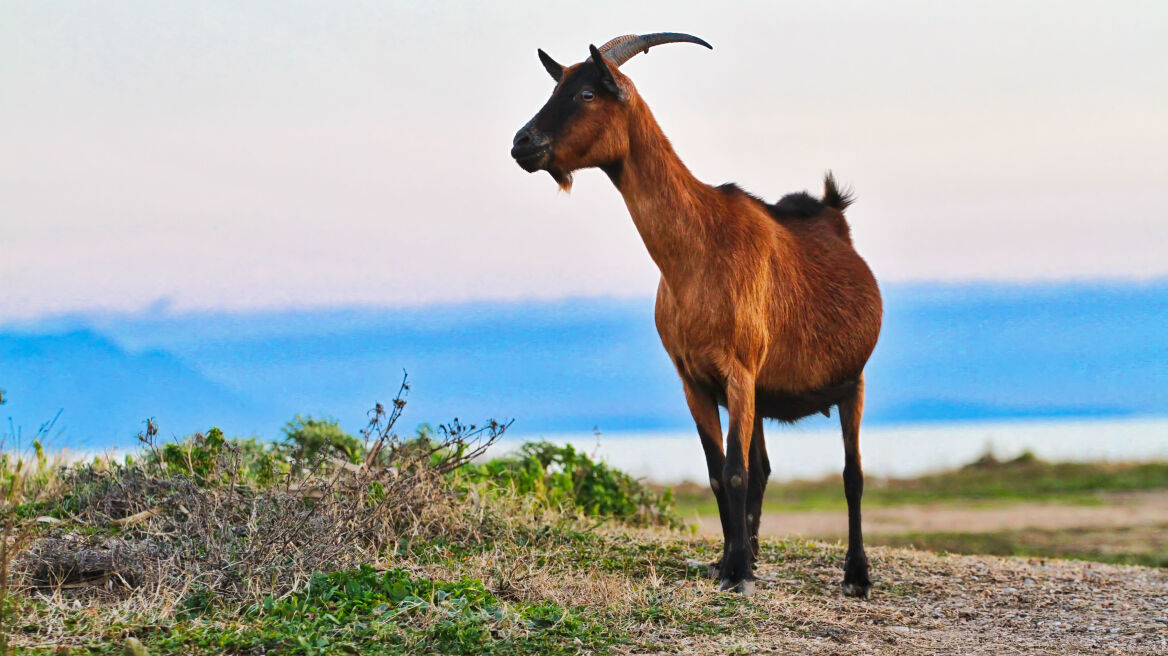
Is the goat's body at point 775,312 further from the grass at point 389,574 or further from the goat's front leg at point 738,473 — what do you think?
the grass at point 389,574

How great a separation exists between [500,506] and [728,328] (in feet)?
9.27

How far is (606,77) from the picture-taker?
7.36 m

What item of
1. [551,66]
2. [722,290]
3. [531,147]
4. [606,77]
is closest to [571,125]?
[531,147]

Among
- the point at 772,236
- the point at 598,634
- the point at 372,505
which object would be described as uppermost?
the point at 772,236

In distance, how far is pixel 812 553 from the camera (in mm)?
9273

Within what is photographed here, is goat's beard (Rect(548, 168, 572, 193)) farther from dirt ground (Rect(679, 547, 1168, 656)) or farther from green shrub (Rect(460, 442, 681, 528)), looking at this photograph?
green shrub (Rect(460, 442, 681, 528))

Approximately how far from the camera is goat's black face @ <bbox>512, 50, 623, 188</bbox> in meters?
7.23

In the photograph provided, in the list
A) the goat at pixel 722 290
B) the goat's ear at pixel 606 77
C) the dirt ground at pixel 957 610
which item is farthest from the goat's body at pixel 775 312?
the dirt ground at pixel 957 610

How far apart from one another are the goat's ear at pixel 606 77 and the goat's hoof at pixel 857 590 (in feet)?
13.0

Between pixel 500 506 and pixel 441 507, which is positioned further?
pixel 500 506

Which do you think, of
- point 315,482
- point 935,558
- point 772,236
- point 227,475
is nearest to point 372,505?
point 315,482

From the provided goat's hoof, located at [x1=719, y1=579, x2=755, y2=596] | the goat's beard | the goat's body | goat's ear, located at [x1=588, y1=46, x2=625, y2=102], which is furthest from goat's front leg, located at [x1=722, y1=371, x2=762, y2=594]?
goat's ear, located at [x1=588, y1=46, x2=625, y2=102]

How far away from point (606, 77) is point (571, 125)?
423mm

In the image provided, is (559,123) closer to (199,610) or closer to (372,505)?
(372,505)
